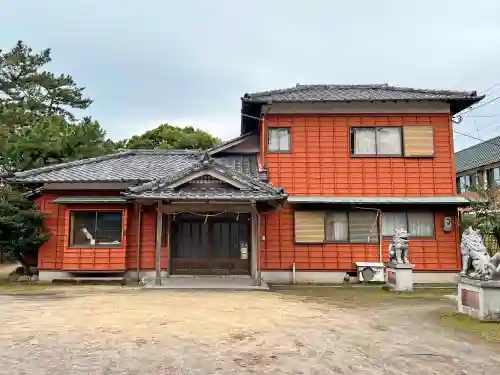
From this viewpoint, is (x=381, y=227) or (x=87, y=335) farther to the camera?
(x=381, y=227)

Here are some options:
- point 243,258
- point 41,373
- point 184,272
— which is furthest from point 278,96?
point 41,373

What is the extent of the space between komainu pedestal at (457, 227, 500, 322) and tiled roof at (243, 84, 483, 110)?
Result: 280 inches

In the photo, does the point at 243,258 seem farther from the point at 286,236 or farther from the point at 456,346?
the point at 456,346

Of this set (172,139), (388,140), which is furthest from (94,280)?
(172,139)

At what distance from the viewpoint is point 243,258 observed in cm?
1382

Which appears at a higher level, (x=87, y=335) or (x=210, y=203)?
(x=210, y=203)

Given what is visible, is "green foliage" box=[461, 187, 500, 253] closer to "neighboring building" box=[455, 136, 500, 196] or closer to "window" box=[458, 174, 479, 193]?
"neighboring building" box=[455, 136, 500, 196]

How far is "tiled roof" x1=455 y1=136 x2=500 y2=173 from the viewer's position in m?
28.5

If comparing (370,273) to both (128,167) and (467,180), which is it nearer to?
(128,167)

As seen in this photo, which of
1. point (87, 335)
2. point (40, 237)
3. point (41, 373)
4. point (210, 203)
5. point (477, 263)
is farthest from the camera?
point (40, 237)

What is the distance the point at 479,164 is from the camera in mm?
29078

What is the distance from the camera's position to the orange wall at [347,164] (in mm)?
13984

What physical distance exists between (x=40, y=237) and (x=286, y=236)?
7.70 metres

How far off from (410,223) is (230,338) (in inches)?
379
